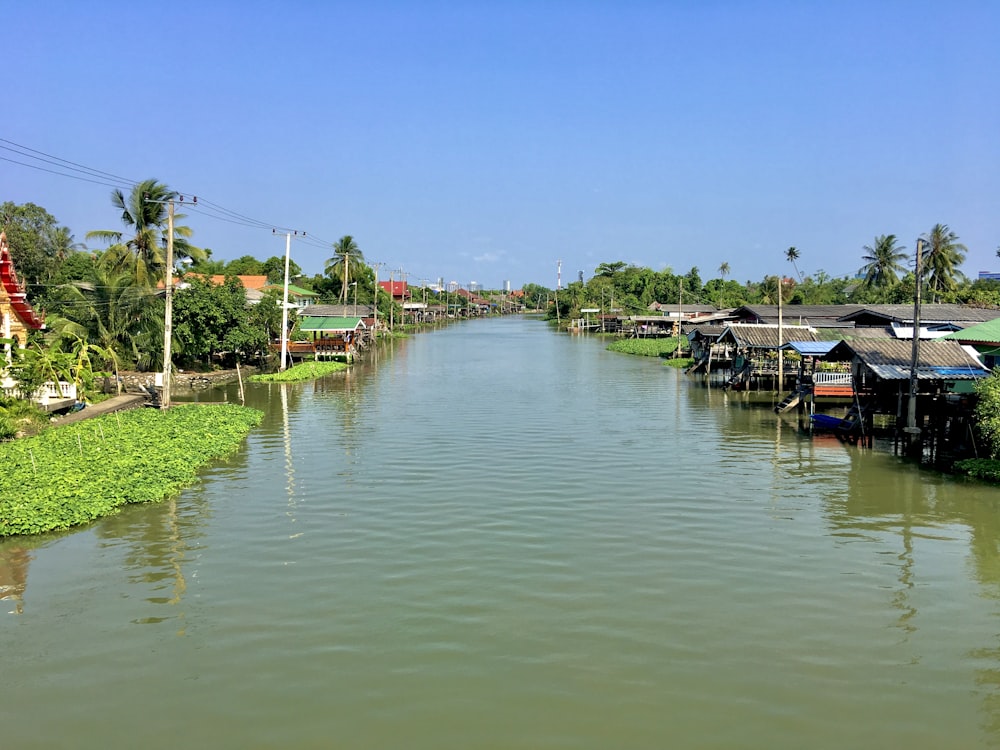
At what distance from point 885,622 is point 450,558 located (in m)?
6.46

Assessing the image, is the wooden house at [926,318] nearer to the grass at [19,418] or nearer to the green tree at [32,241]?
the grass at [19,418]

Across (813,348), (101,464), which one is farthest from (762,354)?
(101,464)

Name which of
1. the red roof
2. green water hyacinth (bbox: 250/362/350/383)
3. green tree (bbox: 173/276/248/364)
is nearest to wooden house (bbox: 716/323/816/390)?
green water hyacinth (bbox: 250/362/350/383)

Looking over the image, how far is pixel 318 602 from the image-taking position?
37.2ft

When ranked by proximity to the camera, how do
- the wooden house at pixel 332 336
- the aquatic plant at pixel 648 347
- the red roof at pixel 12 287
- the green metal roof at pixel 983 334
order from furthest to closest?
the aquatic plant at pixel 648 347 → the wooden house at pixel 332 336 → the red roof at pixel 12 287 → the green metal roof at pixel 983 334

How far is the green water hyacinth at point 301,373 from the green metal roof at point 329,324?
206 inches

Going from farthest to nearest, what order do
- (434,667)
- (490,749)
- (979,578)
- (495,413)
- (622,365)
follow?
1. (622,365)
2. (495,413)
3. (979,578)
4. (434,667)
5. (490,749)

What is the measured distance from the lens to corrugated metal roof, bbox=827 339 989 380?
22.3 m

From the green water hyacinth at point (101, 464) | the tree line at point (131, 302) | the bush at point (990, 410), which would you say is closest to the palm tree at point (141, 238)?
the tree line at point (131, 302)

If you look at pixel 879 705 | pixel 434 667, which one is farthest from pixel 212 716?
pixel 879 705

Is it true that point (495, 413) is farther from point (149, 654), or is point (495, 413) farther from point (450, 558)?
point (149, 654)

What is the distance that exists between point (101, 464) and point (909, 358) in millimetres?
22304

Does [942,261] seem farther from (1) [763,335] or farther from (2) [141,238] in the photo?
(2) [141,238]

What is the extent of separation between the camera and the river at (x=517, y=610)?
27.5 feet
